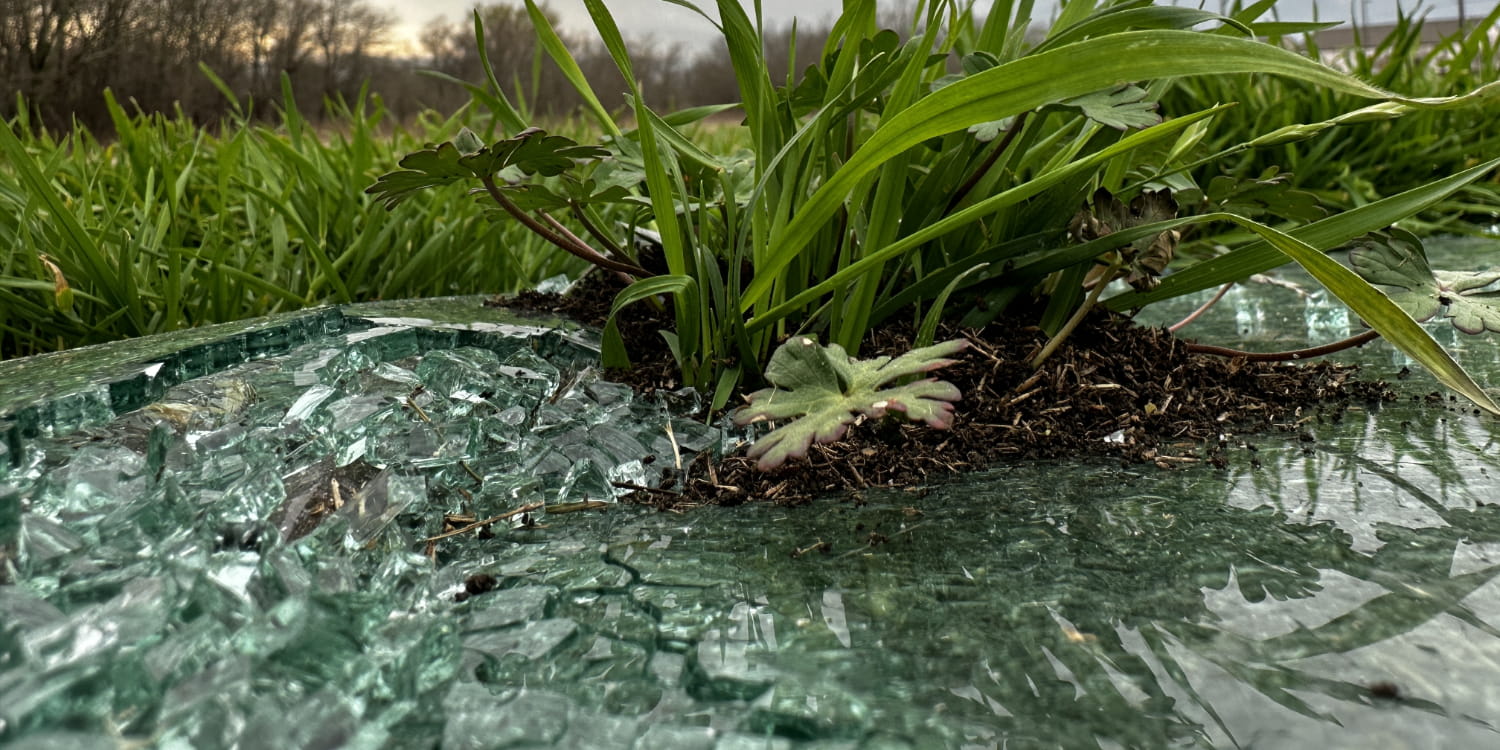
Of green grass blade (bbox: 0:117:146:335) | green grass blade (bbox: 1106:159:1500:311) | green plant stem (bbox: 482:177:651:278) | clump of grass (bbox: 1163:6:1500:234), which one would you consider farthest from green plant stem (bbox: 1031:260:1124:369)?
clump of grass (bbox: 1163:6:1500:234)

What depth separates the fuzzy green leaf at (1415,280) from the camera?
1.07 metres

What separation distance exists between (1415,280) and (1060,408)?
43 cm

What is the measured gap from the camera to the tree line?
6.08 meters

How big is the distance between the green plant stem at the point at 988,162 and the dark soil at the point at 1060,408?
0.18m

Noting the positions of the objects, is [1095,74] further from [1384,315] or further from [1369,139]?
[1369,139]

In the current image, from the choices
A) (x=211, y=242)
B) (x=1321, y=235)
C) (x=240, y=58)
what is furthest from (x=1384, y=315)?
(x=240, y=58)

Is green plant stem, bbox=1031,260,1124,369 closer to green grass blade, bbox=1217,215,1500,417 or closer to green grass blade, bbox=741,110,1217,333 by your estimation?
green grass blade, bbox=741,110,1217,333

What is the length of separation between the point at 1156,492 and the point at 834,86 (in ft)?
1.97

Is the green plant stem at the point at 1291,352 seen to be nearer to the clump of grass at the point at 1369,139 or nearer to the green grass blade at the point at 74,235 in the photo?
the green grass blade at the point at 74,235

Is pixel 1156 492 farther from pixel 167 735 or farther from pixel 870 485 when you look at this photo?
pixel 167 735

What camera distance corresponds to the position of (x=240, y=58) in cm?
717

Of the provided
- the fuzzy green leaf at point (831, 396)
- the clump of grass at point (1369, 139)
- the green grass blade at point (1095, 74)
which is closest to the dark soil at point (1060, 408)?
the fuzzy green leaf at point (831, 396)

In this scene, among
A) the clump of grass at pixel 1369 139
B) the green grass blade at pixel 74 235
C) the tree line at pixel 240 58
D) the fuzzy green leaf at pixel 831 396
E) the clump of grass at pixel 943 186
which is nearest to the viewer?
the fuzzy green leaf at pixel 831 396

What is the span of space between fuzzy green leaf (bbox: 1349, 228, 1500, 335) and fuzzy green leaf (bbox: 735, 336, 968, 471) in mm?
611
